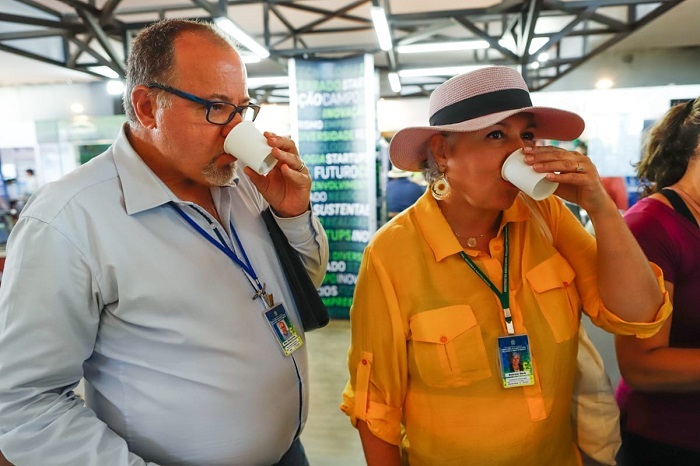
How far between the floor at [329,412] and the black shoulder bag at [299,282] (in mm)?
1868

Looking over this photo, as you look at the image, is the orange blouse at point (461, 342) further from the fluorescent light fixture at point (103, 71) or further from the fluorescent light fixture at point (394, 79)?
the fluorescent light fixture at point (103, 71)

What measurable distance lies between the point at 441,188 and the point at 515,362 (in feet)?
1.65

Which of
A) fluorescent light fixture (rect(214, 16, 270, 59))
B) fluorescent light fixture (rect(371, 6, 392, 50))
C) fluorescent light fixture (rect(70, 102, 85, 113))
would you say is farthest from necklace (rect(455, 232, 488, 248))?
→ fluorescent light fixture (rect(70, 102, 85, 113))

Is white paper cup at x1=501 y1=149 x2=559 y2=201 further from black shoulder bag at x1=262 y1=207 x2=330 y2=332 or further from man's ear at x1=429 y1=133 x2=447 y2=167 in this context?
black shoulder bag at x1=262 y1=207 x2=330 y2=332

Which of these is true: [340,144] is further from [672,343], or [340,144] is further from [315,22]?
[672,343]

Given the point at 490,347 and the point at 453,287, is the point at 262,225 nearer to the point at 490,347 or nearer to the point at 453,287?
the point at 453,287

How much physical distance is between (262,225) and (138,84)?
50 centimetres

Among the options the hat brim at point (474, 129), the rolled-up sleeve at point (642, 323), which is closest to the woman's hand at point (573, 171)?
the hat brim at point (474, 129)

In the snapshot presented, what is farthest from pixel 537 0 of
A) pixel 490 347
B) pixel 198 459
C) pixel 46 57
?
pixel 46 57

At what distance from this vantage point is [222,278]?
1.18 metres

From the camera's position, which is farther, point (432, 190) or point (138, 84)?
point (432, 190)

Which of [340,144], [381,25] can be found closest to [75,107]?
[340,144]

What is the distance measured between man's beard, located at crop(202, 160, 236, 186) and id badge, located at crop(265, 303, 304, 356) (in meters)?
0.37

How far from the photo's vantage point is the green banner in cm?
507
